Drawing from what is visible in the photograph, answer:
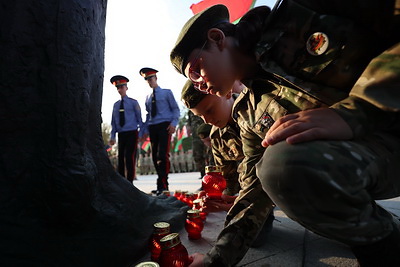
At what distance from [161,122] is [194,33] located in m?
3.39

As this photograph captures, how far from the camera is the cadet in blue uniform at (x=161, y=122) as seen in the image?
4492 mm

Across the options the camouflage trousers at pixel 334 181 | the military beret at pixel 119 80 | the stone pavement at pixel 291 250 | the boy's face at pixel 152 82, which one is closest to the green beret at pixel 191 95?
the stone pavement at pixel 291 250

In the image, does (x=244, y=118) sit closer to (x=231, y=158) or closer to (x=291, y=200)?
(x=291, y=200)

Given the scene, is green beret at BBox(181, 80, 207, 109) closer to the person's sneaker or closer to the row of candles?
the row of candles

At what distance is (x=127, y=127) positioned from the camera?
196 inches

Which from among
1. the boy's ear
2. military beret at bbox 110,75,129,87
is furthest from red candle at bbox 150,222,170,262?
military beret at bbox 110,75,129,87

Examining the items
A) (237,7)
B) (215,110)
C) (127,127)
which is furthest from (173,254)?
(127,127)

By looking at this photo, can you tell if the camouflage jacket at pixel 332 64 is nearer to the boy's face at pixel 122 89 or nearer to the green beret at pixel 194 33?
the green beret at pixel 194 33

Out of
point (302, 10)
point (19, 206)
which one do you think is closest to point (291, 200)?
point (302, 10)

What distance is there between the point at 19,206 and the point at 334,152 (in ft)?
4.06

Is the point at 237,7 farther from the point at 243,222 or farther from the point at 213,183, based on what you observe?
the point at 243,222

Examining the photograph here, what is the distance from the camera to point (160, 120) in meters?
4.57

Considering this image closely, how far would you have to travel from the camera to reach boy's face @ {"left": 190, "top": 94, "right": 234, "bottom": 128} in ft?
7.21

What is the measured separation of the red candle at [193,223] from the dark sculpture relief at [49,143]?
455 millimetres
